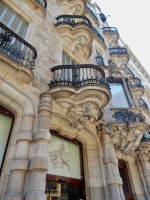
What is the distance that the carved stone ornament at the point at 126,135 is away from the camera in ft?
20.4

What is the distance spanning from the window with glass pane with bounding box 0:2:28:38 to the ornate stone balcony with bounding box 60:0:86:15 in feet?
15.6

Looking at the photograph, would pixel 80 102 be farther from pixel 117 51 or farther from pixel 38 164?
pixel 117 51

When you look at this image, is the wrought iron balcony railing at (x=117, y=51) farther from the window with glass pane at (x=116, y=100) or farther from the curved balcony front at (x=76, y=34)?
the curved balcony front at (x=76, y=34)

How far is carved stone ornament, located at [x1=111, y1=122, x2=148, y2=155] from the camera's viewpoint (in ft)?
20.4

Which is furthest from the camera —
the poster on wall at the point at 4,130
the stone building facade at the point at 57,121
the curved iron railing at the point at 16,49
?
the curved iron railing at the point at 16,49

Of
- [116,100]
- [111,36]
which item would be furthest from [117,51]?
[116,100]

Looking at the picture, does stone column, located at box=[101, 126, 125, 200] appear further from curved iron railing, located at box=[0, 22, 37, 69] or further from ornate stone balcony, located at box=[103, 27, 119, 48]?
ornate stone balcony, located at box=[103, 27, 119, 48]

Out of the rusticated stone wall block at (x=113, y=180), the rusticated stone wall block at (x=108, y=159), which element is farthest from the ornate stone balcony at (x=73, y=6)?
the rusticated stone wall block at (x=113, y=180)

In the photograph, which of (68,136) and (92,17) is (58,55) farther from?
(92,17)

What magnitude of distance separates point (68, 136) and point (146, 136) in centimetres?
516

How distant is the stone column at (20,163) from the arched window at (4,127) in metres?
0.37

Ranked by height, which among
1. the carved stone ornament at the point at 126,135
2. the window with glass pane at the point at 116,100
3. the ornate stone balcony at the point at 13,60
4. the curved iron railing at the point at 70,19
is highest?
the curved iron railing at the point at 70,19

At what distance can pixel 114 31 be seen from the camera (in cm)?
1617

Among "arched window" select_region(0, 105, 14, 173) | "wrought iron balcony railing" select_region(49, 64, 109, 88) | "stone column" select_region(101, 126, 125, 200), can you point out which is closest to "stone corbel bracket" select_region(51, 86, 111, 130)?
"wrought iron balcony railing" select_region(49, 64, 109, 88)
